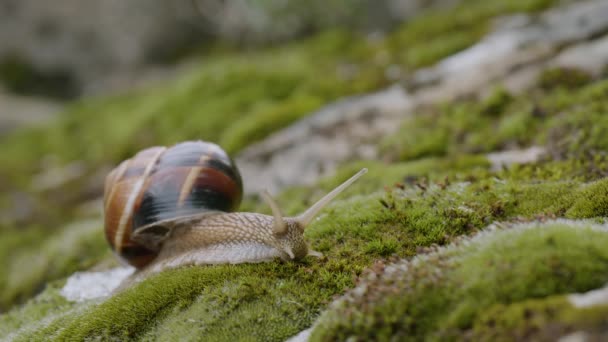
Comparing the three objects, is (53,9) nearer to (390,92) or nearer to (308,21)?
(308,21)

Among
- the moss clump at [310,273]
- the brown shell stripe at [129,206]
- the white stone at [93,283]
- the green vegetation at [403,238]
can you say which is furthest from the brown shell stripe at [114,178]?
the moss clump at [310,273]

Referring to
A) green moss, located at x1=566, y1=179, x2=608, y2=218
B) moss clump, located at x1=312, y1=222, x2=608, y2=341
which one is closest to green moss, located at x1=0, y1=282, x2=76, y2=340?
moss clump, located at x1=312, y1=222, x2=608, y2=341

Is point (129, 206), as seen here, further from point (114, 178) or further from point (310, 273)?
point (310, 273)

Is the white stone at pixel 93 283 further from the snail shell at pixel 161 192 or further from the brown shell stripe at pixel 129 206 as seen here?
the brown shell stripe at pixel 129 206

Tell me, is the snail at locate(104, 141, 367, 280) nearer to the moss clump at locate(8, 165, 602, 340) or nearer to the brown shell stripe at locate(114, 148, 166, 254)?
the brown shell stripe at locate(114, 148, 166, 254)

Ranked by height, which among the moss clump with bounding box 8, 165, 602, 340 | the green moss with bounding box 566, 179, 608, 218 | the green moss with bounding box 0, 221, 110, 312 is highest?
the green moss with bounding box 566, 179, 608, 218

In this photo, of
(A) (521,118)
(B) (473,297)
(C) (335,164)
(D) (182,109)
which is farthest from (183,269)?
(D) (182,109)
